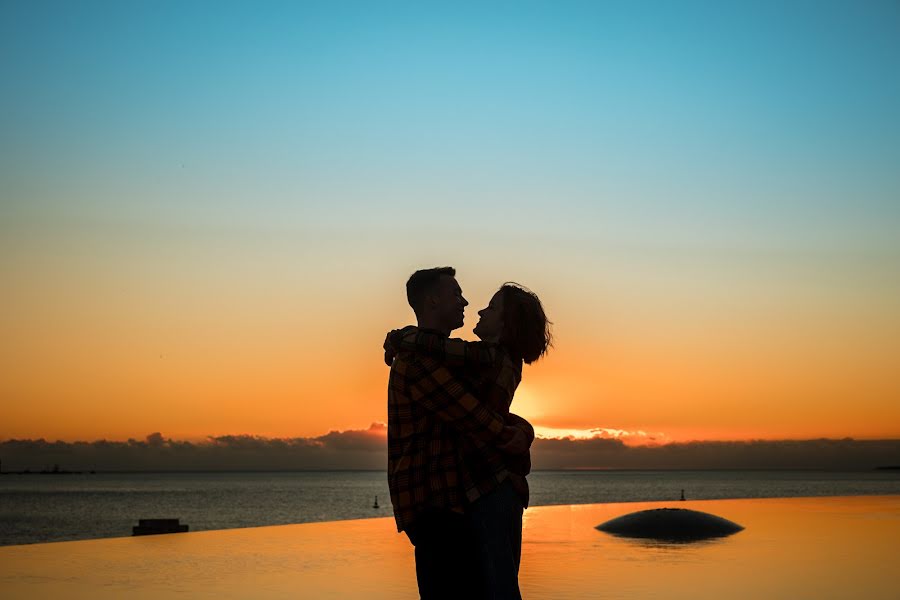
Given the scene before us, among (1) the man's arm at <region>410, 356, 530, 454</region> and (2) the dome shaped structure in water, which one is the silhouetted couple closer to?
(1) the man's arm at <region>410, 356, 530, 454</region>

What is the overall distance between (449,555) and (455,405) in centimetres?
45

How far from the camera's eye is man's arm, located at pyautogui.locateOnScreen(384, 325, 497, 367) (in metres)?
2.82

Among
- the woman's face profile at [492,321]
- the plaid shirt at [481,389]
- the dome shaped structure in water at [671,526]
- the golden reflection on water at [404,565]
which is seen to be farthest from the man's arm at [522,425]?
the dome shaped structure in water at [671,526]

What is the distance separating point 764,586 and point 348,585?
3.86 metres

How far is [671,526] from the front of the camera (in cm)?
1541

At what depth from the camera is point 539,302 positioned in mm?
3025

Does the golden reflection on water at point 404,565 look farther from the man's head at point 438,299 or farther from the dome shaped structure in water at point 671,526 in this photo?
the man's head at point 438,299

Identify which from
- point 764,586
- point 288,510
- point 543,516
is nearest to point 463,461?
point 764,586

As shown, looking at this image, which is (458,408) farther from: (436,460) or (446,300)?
(446,300)

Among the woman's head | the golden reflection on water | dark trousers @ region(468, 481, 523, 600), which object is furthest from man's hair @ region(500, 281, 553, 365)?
the golden reflection on water

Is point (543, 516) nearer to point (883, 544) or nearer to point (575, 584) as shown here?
point (883, 544)

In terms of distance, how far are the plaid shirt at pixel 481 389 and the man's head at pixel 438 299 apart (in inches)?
2.9

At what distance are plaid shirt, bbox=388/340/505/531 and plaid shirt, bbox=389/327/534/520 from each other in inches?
0.7

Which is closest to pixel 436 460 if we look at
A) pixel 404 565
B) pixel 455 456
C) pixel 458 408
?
pixel 455 456
